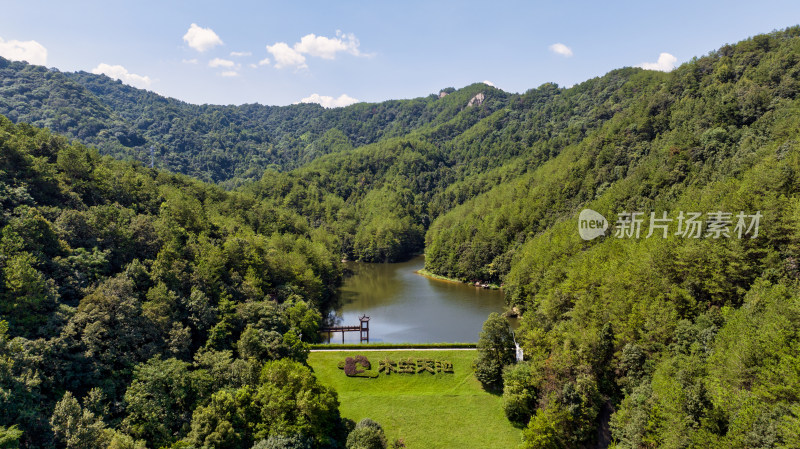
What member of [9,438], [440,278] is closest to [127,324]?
[9,438]

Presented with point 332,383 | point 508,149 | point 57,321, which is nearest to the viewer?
point 57,321

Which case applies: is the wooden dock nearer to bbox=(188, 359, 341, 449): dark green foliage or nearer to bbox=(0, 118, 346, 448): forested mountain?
bbox=(0, 118, 346, 448): forested mountain

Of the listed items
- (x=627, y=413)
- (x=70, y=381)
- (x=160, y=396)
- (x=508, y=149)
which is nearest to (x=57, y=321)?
(x=70, y=381)

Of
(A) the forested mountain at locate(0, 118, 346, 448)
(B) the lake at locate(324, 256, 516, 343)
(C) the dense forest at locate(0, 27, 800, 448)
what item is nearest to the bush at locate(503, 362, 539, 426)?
(C) the dense forest at locate(0, 27, 800, 448)

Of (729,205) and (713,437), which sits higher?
(729,205)

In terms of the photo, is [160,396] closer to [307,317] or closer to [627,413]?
[307,317]

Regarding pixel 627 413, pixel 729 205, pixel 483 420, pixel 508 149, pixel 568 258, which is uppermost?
pixel 508 149
